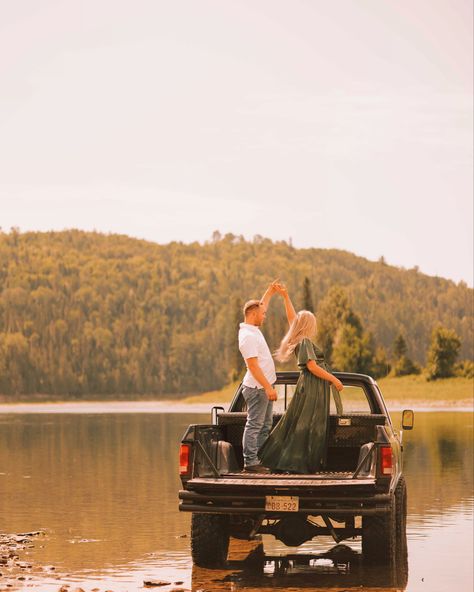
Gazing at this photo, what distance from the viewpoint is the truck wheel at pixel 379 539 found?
11.6 metres

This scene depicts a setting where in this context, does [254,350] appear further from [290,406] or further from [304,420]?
[304,420]

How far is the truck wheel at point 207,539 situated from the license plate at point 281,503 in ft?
3.04

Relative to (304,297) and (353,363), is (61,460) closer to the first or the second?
(353,363)

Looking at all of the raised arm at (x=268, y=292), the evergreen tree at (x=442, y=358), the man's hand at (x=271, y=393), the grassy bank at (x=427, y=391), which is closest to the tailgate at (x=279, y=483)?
the man's hand at (x=271, y=393)

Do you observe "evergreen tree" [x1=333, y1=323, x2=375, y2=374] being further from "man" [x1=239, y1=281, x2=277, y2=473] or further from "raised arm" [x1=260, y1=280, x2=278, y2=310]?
"man" [x1=239, y1=281, x2=277, y2=473]

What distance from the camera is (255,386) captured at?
12.1 metres


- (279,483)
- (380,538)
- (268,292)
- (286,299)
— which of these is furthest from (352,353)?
(279,483)

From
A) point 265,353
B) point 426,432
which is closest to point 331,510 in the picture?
point 265,353

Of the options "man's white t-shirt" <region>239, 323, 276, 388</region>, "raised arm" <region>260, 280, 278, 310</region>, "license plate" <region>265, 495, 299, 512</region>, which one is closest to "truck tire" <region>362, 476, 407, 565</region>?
"license plate" <region>265, 495, 299, 512</region>

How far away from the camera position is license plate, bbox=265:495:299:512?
11039mm

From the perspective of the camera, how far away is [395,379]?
138500 mm

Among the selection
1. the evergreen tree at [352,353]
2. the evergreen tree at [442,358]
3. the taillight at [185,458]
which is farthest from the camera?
the evergreen tree at [352,353]

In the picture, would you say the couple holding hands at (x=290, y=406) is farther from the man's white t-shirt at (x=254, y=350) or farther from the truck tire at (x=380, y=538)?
the truck tire at (x=380, y=538)

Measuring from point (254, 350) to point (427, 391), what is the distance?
11634 centimetres
